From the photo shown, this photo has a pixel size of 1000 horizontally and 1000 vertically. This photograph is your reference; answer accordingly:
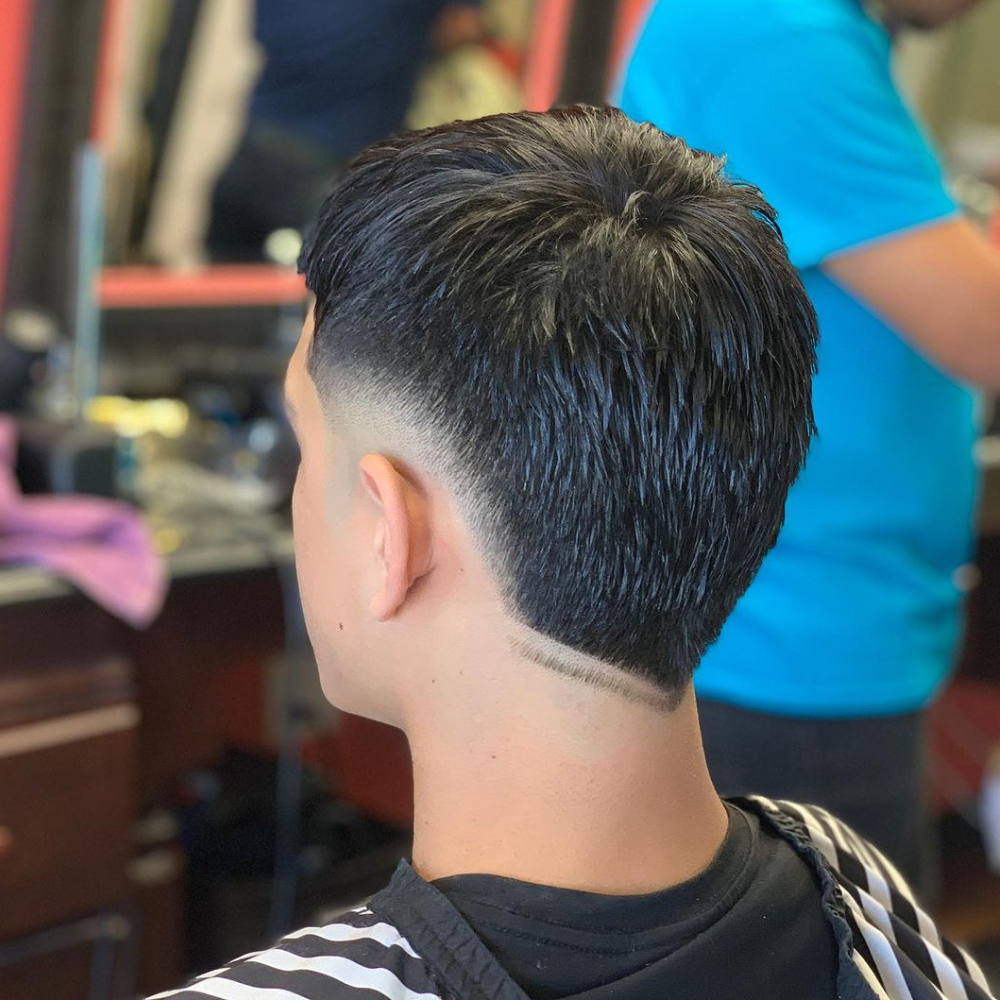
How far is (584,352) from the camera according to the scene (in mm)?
710

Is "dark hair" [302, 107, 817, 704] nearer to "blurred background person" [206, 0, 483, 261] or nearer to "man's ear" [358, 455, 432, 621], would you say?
"man's ear" [358, 455, 432, 621]

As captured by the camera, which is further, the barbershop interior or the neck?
the barbershop interior

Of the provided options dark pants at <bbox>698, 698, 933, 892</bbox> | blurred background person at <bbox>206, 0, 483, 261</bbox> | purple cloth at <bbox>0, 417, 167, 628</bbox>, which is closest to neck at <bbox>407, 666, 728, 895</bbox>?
dark pants at <bbox>698, 698, 933, 892</bbox>

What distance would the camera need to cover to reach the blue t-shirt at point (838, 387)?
4.01 ft

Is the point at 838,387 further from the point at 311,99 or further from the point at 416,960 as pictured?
the point at 311,99

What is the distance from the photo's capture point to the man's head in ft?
4.36

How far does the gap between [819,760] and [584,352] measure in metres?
0.76

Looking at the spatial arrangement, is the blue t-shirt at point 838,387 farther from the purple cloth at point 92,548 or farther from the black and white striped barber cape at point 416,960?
the purple cloth at point 92,548

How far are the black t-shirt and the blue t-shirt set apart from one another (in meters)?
0.56

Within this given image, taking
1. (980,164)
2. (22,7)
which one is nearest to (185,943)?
(22,7)

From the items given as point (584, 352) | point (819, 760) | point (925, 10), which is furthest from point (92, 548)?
point (584, 352)

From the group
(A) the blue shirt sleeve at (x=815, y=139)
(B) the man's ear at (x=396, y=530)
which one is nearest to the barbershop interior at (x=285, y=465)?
(A) the blue shirt sleeve at (x=815, y=139)

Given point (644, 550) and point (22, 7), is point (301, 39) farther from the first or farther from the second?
point (644, 550)

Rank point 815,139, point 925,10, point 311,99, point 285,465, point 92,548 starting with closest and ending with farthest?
1. point 815,139
2. point 925,10
3. point 92,548
4. point 285,465
5. point 311,99
